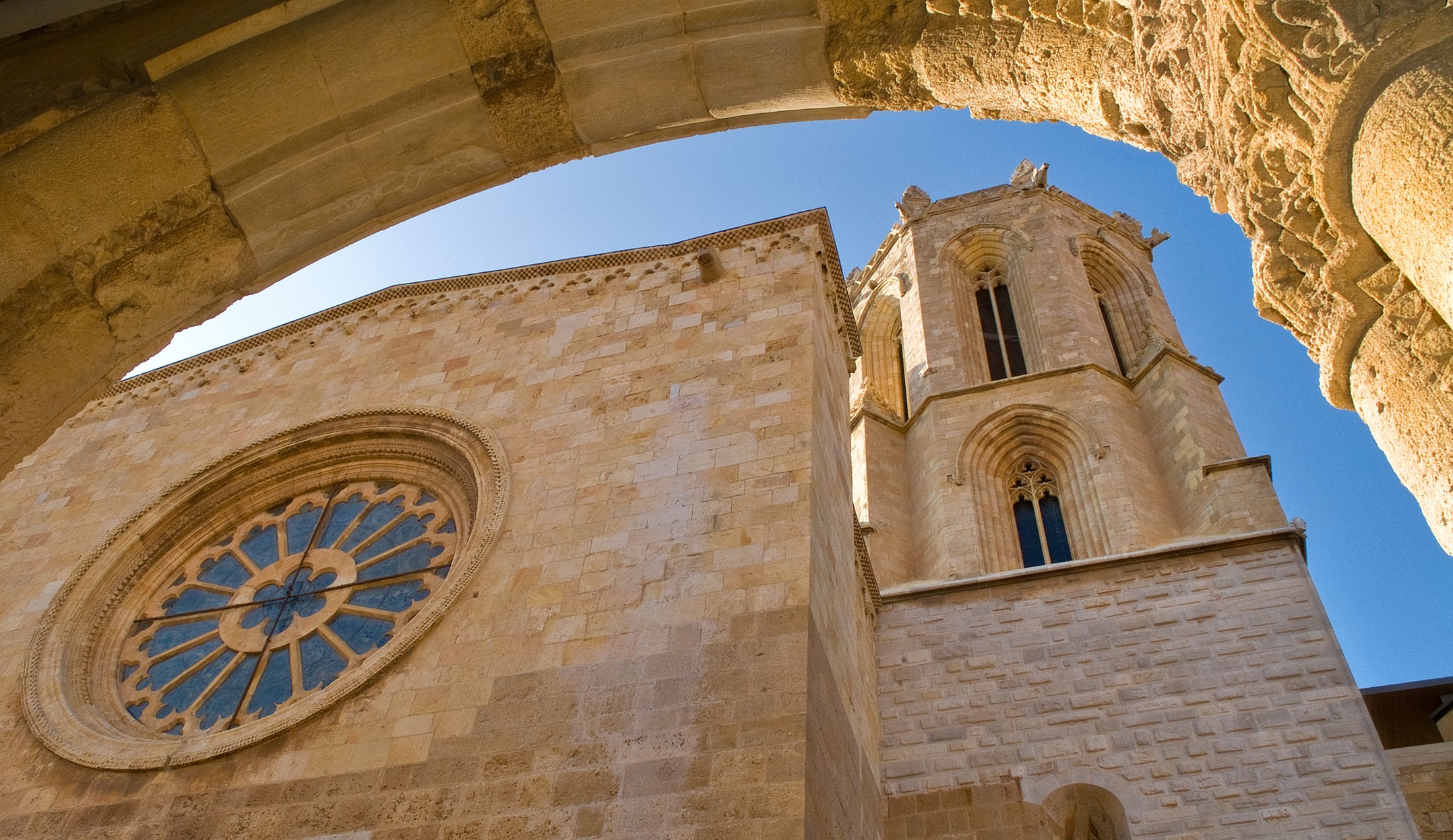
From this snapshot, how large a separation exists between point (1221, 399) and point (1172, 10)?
15213 millimetres

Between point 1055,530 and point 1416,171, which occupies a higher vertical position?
point 1055,530

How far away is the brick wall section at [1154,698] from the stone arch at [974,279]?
6897mm

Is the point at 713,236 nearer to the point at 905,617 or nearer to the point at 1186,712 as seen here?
the point at 905,617

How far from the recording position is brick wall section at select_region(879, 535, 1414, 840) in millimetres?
8391

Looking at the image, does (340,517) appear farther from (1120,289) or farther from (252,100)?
(1120,289)

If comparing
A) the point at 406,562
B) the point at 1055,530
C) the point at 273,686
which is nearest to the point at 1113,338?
the point at 1055,530

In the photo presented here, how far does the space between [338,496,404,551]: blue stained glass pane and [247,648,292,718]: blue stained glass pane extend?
983 mm

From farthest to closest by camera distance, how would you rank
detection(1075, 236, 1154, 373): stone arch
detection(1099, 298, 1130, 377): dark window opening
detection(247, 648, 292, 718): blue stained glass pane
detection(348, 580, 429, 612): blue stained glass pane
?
detection(1075, 236, 1154, 373): stone arch
detection(1099, 298, 1130, 377): dark window opening
detection(348, 580, 429, 612): blue stained glass pane
detection(247, 648, 292, 718): blue stained glass pane

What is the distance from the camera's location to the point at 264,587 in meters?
8.16

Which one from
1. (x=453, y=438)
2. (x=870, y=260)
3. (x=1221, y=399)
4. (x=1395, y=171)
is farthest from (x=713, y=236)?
(x=870, y=260)

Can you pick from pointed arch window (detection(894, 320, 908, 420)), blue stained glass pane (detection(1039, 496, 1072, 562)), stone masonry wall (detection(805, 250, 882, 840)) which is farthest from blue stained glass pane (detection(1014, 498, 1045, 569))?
stone masonry wall (detection(805, 250, 882, 840))

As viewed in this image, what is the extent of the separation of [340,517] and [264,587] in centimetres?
75

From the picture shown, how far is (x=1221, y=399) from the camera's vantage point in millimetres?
16000

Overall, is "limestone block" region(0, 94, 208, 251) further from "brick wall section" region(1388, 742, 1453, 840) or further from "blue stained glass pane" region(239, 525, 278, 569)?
"brick wall section" region(1388, 742, 1453, 840)
